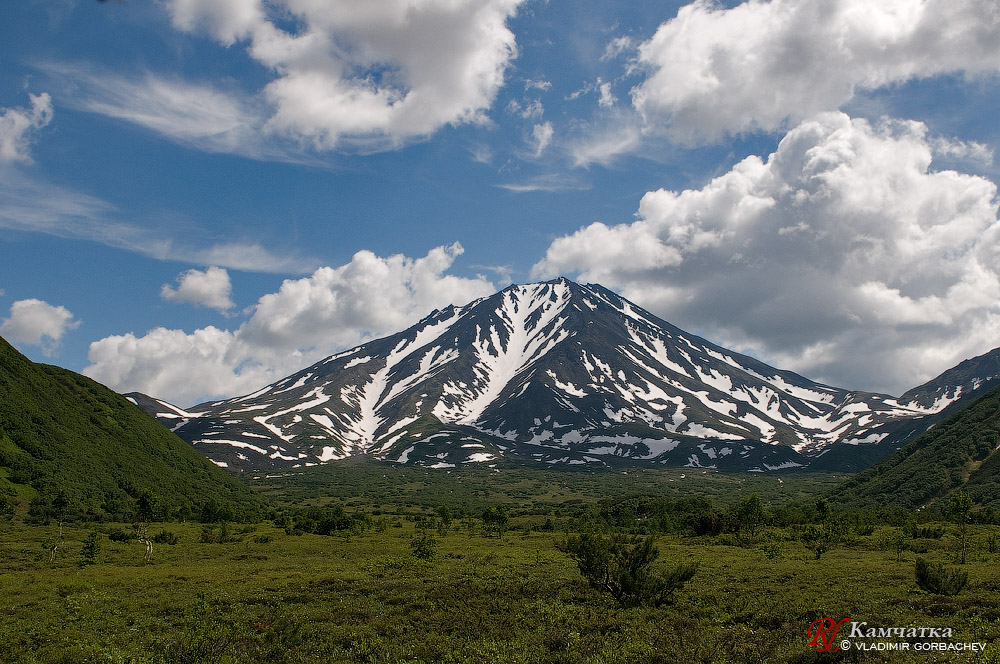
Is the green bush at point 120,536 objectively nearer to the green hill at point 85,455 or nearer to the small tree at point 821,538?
the green hill at point 85,455

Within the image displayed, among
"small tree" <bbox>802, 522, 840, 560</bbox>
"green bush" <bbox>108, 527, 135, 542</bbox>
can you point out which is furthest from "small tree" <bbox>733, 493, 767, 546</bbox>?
"green bush" <bbox>108, 527, 135, 542</bbox>

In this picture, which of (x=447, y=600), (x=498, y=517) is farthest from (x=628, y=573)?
(x=498, y=517)

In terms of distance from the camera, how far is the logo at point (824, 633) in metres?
22.2

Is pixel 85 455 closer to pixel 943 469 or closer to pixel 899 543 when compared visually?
pixel 899 543

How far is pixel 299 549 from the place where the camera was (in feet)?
205

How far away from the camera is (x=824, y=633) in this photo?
2448cm

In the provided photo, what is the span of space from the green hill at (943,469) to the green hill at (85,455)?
12739 centimetres

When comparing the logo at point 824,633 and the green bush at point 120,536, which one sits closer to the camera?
the logo at point 824,633

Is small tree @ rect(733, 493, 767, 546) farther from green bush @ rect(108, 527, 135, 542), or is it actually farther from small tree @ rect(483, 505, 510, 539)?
green bush @ rect(108, 527, 135, 542)

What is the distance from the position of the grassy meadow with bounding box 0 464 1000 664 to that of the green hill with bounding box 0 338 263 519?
21.7m

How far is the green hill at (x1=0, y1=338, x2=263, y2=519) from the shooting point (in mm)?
86375

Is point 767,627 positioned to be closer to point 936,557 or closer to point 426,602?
point 426,602

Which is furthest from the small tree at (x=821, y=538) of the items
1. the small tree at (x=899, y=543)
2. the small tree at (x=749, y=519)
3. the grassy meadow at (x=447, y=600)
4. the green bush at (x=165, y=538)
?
the green bush at (x=165, y=538)

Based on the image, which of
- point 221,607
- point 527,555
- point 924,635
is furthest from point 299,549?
point 924,635
